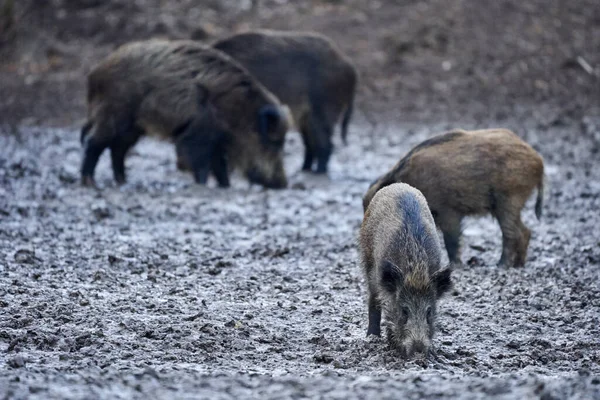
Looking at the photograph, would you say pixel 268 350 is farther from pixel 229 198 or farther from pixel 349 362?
pixel 229 198

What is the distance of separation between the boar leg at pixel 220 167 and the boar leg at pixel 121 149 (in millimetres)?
879

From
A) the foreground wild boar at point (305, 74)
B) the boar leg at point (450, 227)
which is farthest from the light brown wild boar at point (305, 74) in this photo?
the boar leg at point (450, 227)

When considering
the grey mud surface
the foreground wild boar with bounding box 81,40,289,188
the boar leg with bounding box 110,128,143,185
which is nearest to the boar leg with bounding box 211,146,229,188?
the foreground wild boar with bounding box 81,40,289,188

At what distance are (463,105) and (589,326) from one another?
906cm

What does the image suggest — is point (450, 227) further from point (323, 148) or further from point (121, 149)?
point (323, 148)

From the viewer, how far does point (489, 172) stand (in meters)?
6.69

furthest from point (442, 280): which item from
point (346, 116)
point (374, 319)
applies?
point (346, 116)

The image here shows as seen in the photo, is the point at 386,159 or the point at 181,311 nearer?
the point at 181,311

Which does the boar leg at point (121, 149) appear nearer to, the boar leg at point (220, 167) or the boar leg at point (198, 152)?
the boar leg at point (198, 152)

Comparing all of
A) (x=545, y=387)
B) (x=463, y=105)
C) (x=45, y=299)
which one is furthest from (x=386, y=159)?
(x=545, y=387)

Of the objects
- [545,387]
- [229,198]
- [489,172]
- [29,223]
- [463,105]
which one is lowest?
[463,105]

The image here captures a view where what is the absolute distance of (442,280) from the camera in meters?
4.68

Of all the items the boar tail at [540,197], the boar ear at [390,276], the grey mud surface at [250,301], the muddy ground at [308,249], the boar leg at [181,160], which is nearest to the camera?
the grey mud surface at [250,301]

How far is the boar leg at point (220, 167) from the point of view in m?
10.5
